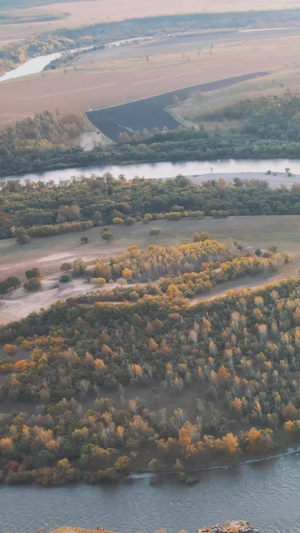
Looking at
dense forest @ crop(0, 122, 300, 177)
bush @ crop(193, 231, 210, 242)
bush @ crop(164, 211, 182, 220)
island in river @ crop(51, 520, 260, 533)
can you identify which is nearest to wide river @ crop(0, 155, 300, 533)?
island in river @ crop(51, 520, 260, 533)

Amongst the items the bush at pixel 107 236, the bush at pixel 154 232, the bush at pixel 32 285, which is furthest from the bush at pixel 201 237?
the bush at pixel 32 285

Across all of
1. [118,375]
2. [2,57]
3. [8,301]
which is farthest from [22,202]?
[2,57]

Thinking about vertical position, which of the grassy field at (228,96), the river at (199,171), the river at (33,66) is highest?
the river at (33,66)

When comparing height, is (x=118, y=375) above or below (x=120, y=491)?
above

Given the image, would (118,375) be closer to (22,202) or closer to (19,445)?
(19,445)

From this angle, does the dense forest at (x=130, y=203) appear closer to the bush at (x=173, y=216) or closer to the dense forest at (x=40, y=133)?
the bush at (x=173, y=216)

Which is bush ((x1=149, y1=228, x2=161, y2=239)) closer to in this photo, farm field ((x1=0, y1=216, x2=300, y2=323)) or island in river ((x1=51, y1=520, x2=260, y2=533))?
farm field ((x1=0, y1=216, x2=300, y2=323))
